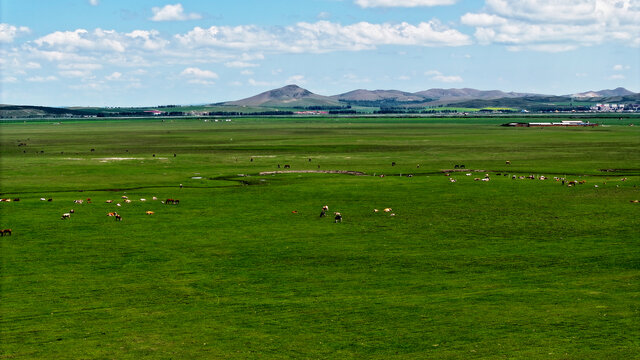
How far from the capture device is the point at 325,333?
102 ft

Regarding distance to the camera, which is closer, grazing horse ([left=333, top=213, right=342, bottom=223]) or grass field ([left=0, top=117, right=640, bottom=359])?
grass field ([left=0, top=117, right=640, bottom=359])

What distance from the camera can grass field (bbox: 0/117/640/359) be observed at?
98.7 ft

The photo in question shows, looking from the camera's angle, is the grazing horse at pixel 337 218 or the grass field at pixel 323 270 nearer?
the grass field at pixel 323 270

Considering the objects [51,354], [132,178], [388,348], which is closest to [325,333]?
[388,348]

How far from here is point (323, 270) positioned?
41812 millimetres

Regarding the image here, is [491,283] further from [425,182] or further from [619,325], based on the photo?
[425,182]

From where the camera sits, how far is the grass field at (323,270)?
98.7 ft

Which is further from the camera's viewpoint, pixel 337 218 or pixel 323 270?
pixel 337 218

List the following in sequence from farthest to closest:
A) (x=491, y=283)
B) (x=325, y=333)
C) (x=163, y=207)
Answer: (x=163, y=207), (x=491, y=283), (x=325, y=333)

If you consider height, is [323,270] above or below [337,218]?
below

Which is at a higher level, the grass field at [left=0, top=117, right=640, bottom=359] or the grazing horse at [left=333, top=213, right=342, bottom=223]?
the grazing horse at [left=333, top=213, right=342, bottom=223]

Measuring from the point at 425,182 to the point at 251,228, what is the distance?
1335 inches

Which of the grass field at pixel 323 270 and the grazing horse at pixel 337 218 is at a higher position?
the grazing horse at pixel 337 218

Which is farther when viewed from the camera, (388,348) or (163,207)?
(163,207)
